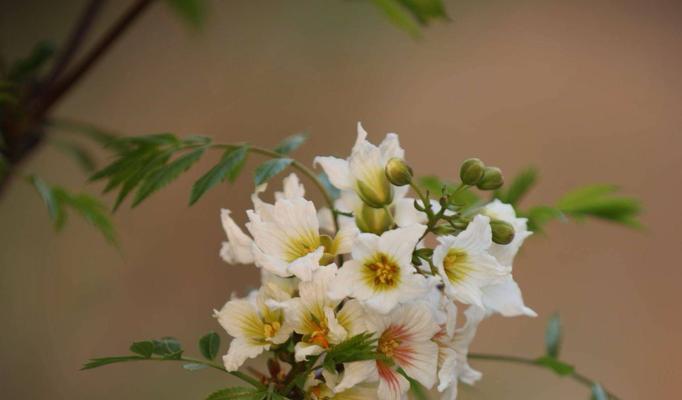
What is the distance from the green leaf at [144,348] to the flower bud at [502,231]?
23cm

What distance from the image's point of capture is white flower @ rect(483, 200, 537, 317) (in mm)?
484

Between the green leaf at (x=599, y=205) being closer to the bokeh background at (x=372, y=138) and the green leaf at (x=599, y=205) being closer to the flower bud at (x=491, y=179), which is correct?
the flower bud at (x=491, y=179)

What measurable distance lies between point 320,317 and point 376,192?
3.7 inches

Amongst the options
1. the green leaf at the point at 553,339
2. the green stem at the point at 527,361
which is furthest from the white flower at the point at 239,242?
the green leaf at the point at 553,339

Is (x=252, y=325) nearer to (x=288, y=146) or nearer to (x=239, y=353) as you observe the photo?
(x=239, y=353)

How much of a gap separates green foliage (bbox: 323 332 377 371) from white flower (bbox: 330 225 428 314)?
2cm

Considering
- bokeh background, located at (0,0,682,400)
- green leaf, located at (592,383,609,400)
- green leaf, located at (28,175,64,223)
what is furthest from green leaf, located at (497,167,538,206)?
bokeh background, located at (0,0,682,400)

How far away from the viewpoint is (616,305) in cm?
148

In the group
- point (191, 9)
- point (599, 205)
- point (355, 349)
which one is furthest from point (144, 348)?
point (191, 9)

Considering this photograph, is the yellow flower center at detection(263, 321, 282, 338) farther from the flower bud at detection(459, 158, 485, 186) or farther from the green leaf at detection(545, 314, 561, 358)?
the green leaf at detection(545, 314, 561, 358)

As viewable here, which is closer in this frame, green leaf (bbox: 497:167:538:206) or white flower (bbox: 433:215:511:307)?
white flower (bbox: 433:215:511:307)

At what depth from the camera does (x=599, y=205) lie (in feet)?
2.36

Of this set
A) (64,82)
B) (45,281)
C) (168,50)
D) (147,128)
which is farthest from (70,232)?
(64,82)

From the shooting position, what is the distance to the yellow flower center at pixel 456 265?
0.44 m
